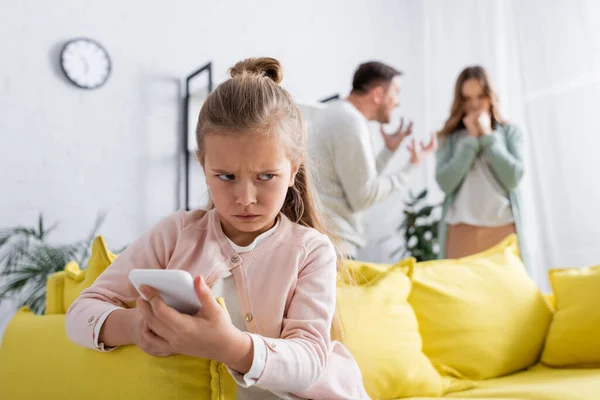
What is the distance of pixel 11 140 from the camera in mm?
2816

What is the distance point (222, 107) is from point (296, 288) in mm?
320

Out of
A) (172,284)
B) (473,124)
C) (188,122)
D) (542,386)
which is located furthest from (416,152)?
(172,284)

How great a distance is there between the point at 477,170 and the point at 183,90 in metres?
1.74

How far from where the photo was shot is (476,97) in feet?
8.71

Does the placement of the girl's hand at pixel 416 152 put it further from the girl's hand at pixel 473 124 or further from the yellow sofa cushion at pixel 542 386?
the yellow sofa cushion at pixel 542 386

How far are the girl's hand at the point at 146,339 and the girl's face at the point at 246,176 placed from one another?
0.72ft

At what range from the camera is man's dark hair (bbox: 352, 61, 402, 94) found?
7.72 feet

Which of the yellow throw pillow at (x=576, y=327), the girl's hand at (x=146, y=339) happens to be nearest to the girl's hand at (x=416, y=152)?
the yellow throw pillow at (x=576, y=327)

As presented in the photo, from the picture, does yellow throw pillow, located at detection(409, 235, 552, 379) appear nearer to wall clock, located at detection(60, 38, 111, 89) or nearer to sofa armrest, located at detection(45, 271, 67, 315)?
sofa armrest, located at detection(45, 271, 67, 315)

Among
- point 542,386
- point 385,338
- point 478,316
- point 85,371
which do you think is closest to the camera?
point 85,371

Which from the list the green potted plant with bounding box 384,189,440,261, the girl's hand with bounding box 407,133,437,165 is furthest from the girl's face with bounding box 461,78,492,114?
the green potted plant with bounding box 384,189,440,261

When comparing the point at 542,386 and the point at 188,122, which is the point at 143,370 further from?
the point at 188,122

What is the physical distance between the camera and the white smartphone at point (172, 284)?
68 centimetres

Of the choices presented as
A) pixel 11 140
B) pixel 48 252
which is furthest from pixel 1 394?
pixel 11 140
